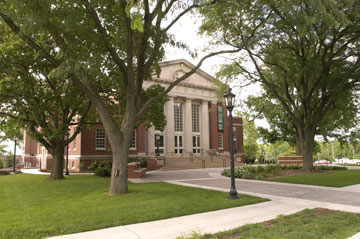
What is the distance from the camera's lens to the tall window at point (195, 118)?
3834 centimetres

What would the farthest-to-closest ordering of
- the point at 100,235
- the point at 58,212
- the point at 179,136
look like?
the point at 179,136
the point at 58,212
the point at 100,235

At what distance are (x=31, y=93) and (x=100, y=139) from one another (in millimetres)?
13401

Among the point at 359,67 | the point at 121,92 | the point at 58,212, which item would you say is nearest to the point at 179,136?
the point at 121,92

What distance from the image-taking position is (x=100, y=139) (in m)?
29.0

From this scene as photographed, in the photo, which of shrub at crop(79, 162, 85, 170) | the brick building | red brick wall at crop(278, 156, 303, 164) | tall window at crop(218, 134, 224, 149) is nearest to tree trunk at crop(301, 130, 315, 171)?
red brick wall at crop(278, 156, 303, 164)

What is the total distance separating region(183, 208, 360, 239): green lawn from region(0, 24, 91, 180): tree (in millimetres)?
12132

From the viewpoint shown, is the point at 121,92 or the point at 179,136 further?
the point at 179,136

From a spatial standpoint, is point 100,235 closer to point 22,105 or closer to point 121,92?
point 121,92

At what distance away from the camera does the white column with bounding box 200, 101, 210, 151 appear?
124 ft

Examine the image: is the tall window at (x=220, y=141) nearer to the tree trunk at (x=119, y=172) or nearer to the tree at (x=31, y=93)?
the tree at (x=31, y=93)

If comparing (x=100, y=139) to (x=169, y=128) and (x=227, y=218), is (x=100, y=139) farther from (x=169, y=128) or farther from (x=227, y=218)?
(x=227, y=218)

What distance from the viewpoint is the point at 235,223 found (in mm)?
6273

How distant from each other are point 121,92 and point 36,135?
604 centimetres

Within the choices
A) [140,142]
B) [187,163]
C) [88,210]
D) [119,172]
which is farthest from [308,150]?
[140,142]
